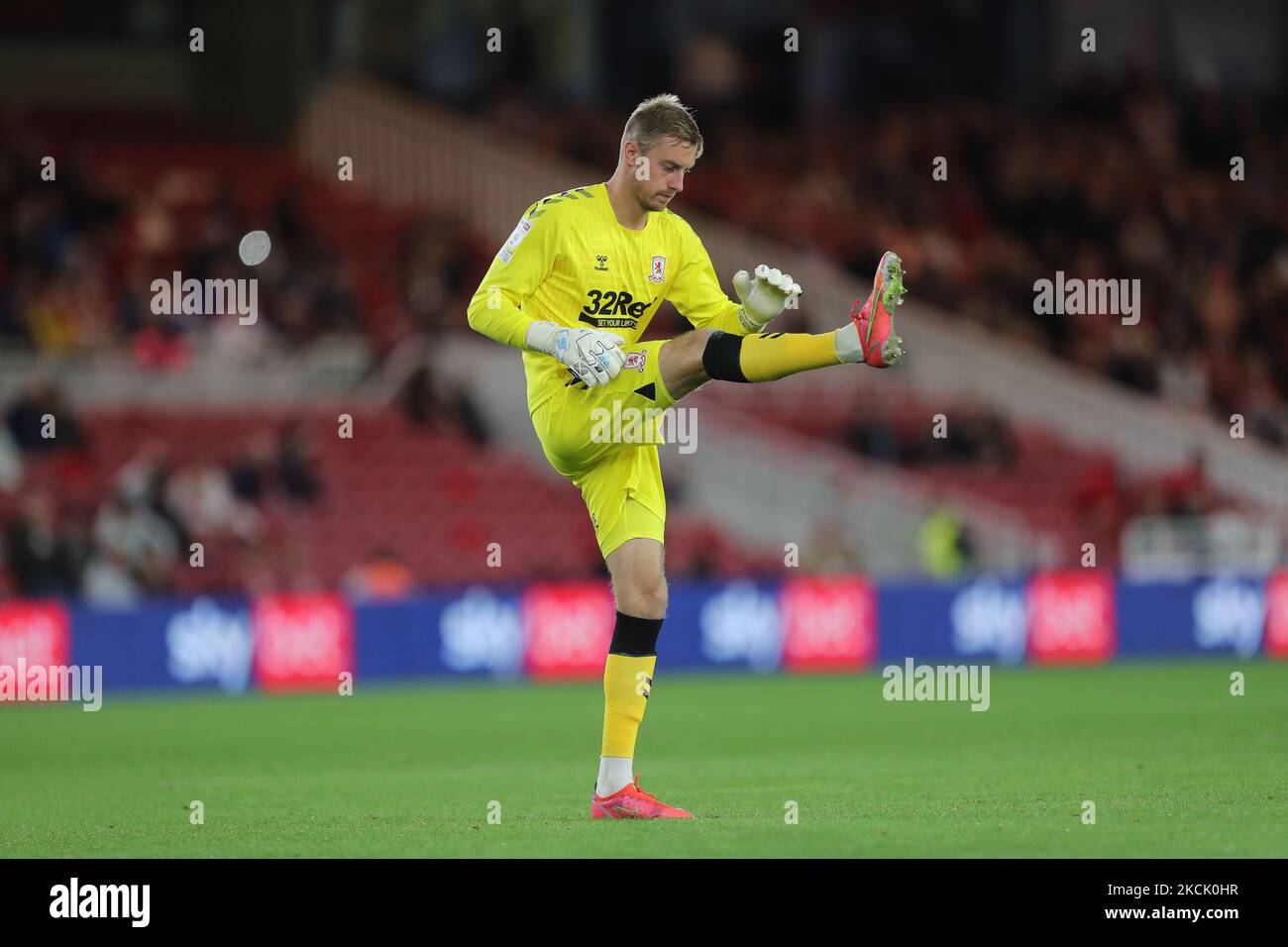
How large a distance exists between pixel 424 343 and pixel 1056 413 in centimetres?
802

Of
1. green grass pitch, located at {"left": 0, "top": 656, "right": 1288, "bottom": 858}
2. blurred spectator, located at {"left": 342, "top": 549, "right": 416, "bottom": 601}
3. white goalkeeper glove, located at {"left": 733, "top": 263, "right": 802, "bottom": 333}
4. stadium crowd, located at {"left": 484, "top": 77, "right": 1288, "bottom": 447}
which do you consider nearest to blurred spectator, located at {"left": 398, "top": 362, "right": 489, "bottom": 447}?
blurred spectator, located at {"left": 342, "top": 549, "right": 416, "bottom": 601}

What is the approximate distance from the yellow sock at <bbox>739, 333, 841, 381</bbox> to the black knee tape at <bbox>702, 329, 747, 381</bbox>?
31mm

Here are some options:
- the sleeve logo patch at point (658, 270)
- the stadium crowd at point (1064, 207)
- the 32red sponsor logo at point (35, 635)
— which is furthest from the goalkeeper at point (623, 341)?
the stadium crowd at point (1064, 207)

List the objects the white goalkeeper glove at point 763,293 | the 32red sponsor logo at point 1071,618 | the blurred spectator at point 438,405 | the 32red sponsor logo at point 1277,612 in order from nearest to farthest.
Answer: the white goalkeeper glove at point 763,293
the 32red sponsor logo at point 1277,612
the 32red sponsor logo at point 1071,618
the blurred spectator at point 438,405

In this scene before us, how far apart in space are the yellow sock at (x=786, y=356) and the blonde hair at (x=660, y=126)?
932 millimetres

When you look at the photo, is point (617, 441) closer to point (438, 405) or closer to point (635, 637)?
point (635, 637)

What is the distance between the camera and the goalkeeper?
865cm

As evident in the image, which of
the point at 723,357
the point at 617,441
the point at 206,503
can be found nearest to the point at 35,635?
the point at 206,503

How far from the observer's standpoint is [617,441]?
29.5 feet

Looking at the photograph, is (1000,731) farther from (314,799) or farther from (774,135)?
(774,135)

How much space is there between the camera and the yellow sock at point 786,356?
27.5 ft

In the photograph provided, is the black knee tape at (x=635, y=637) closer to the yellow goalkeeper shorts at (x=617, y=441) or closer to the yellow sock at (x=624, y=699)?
the yellow sock at (x=624, y=699)

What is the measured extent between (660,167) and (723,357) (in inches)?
36.6

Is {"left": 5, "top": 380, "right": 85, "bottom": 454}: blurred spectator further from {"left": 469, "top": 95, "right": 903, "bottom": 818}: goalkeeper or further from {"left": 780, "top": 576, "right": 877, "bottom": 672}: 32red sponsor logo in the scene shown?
{"left": 469, "top": 95, "right": 903, "bottom": 818}: goalkeeper
